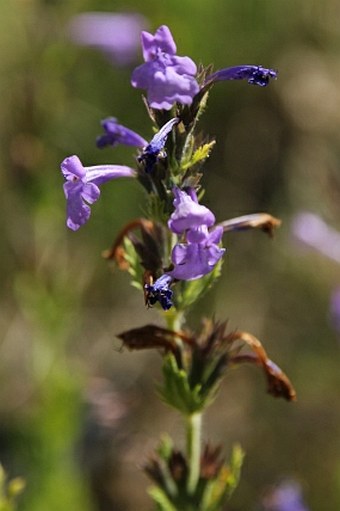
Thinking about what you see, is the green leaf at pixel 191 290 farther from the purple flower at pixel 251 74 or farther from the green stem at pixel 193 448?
the purple flower at pixel 251 74

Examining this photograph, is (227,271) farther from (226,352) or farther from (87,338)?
(226,352)

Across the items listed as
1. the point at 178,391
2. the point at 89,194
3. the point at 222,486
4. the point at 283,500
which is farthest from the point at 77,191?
the point at 283,500

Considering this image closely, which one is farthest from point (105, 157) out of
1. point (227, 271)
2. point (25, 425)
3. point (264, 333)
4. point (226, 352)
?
point (226, 352)

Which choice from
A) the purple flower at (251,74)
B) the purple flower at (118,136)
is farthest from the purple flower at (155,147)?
the purple flower at (118,136)

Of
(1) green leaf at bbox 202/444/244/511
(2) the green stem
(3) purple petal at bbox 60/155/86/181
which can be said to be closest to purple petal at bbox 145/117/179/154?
(3) purple petal at bbox 60/155/86/181

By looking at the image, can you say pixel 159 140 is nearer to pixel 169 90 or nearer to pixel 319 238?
pixel 169 90

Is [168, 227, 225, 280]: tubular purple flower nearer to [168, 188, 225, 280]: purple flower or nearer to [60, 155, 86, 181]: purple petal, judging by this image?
[168, 188, 225, 280]: purple flower
